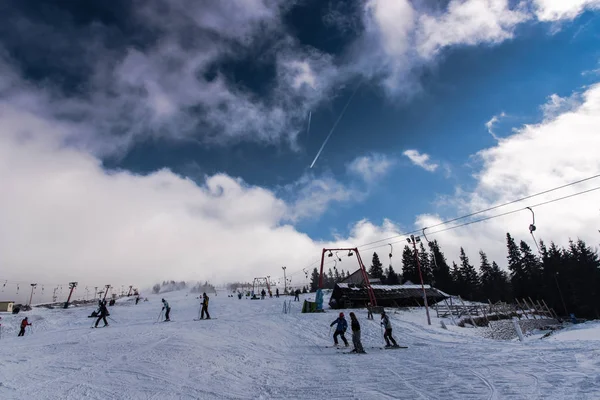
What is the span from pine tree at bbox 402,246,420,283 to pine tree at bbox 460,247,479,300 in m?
12.9

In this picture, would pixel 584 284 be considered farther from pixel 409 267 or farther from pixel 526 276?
pixel 409 267

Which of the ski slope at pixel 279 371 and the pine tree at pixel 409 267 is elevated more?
the pine tree at pixel 409 267

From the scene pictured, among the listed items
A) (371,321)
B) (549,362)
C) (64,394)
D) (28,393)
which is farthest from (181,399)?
(371,321)

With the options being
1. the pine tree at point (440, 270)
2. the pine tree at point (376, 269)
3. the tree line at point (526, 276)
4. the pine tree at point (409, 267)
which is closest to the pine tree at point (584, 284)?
the tree line at point (526, 276)

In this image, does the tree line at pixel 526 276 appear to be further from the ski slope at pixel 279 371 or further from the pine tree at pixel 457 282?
the ski slope at pixel 279 371

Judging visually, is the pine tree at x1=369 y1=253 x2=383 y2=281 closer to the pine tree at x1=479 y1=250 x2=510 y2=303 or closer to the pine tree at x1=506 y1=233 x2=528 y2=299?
the pine tree at x1=479 y1=250 x2=510 y2=303

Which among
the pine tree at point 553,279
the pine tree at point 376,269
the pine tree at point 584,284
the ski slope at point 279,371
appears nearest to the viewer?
the ski slope at point 279,371

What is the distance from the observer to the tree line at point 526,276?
60500 millimetres

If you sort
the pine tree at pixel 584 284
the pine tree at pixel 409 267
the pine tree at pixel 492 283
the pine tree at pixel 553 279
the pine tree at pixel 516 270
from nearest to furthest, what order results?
the pine tree at pixel 584 284 → the pine tree at pixel 553 279 → the pine tree at pixel 516 270 → the pine tree at pixel 492 283 → the pine tree at pixel 409 267

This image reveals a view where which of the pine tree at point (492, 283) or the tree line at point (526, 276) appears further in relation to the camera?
the pine tree at point (492, 283)

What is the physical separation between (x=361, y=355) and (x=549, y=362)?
6780 mm

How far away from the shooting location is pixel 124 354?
13.3 m

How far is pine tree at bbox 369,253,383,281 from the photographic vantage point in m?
106

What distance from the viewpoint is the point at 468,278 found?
91750 mm
